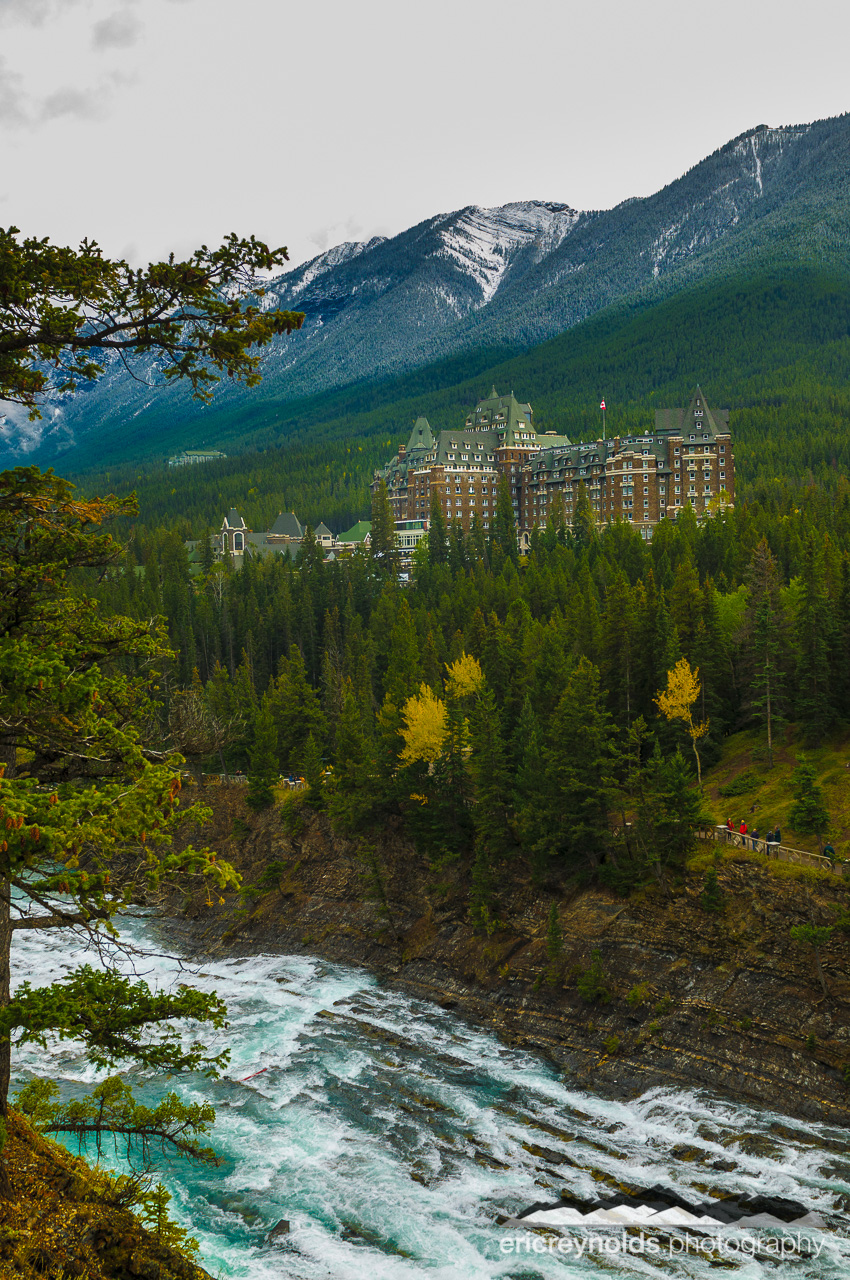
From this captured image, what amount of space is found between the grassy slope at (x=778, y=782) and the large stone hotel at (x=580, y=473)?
97.5m

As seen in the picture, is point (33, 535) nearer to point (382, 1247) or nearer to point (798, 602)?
point (382, 1247)

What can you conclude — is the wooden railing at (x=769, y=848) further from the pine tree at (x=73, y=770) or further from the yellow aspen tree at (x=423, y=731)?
the pine tree at (x=73, y=770)

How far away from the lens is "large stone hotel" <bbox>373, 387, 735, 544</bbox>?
545 ft

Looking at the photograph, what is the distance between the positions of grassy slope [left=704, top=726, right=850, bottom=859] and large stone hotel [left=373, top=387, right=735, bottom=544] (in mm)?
97526

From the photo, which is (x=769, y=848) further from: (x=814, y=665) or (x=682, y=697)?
(x=814, y=665)

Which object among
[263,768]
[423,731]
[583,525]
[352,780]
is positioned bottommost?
[263,768]

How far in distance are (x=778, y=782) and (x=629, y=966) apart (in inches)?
728

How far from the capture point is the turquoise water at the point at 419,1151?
91.1 ft

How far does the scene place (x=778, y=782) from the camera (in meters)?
58.8

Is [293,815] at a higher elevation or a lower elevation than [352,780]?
lower

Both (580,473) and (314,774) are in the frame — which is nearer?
(314,774)

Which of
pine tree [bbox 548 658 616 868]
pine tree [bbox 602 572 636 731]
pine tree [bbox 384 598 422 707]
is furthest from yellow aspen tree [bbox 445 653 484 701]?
pine tree [bbox 548 658 616 868]

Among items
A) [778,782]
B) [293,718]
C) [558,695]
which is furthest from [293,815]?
[778,782]

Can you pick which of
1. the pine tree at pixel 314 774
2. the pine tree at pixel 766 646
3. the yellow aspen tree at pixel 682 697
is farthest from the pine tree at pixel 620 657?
the pine tree at pixel 314 774
